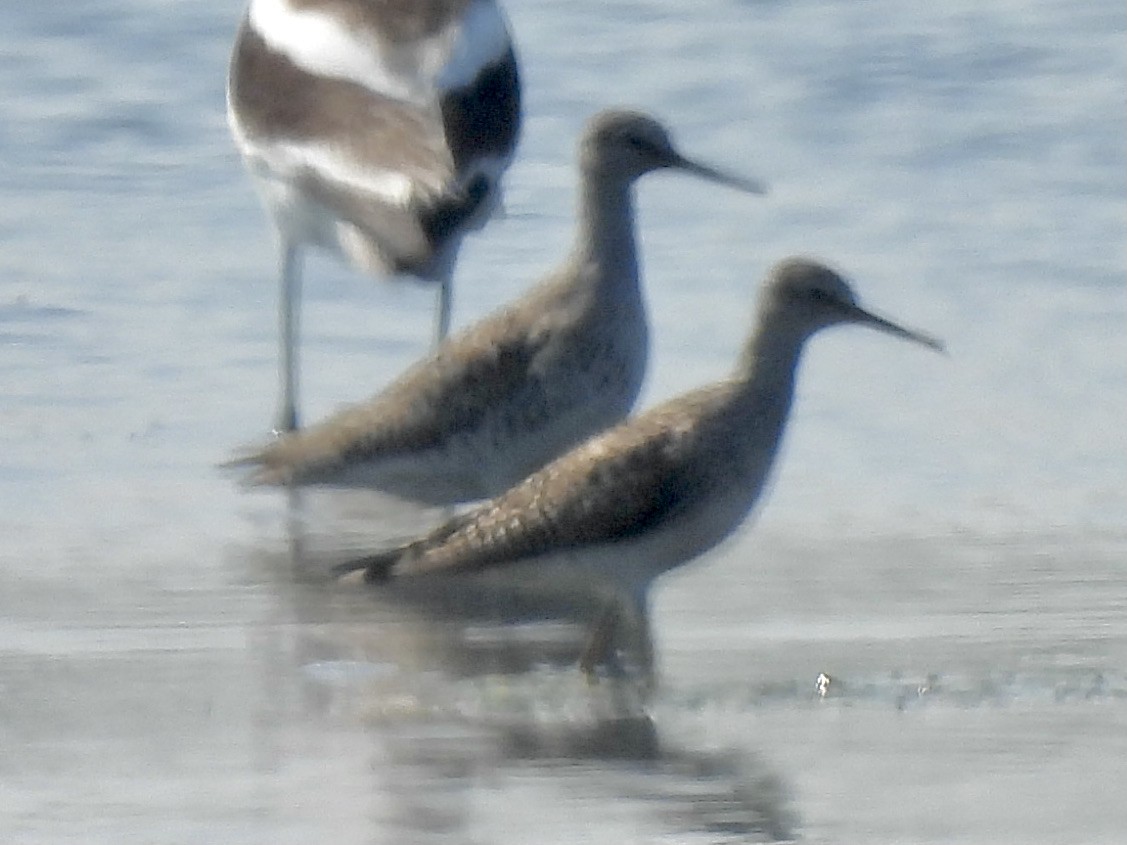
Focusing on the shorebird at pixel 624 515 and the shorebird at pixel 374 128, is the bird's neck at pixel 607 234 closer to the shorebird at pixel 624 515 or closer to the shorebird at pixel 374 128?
the shorebird at pixel 374 128

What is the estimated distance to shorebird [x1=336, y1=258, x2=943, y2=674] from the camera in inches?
224

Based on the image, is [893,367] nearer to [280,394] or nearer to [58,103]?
[280,394]

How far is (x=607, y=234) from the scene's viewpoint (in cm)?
682

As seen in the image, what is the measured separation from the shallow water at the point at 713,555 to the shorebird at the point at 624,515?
0.15 meters

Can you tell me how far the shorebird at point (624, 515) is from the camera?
5.69 m

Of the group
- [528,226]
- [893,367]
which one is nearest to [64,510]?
[893,367]

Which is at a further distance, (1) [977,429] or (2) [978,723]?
(1) [977,429]

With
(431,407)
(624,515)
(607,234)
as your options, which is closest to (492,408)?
(431,407)

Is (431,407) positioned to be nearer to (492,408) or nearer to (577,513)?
(492,408)

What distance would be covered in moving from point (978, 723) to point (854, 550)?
1275mm

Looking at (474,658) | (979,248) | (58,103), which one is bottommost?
(58,103)

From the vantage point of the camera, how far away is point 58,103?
11352mm

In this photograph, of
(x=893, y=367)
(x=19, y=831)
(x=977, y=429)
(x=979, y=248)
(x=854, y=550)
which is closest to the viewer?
(x=19, y=831)

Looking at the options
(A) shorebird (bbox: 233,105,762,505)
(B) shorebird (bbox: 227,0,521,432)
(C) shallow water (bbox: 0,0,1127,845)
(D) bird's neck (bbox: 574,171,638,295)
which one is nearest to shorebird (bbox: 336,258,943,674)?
(C) shallow water (bbox: 0,0,1127,845)
